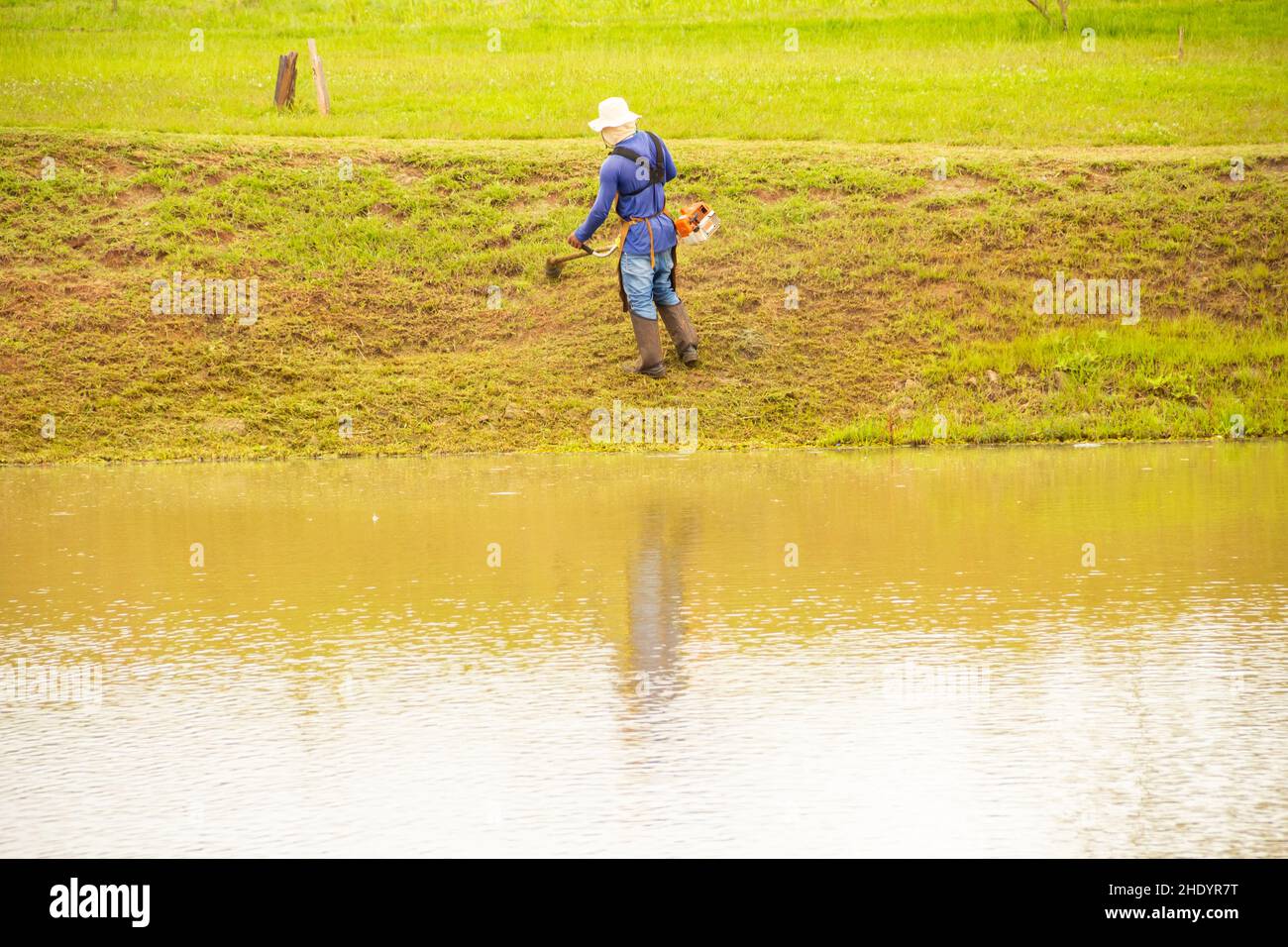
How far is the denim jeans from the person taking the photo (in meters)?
17.3

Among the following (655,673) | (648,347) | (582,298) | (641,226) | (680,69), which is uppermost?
(680,69)

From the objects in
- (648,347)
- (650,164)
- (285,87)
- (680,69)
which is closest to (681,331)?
(648,347)

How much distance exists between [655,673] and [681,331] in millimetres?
10707

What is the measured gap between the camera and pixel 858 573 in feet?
33.6

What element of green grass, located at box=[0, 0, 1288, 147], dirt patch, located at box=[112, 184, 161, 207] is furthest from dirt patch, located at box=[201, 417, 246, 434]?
green grass, located at box=[0, 0, 1288, 147]

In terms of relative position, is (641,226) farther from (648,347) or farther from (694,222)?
(648,347)

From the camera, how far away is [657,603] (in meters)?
9.43

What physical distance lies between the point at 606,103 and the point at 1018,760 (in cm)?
1151

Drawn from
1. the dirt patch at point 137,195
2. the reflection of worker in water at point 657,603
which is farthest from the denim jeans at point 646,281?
the dirt patch at point 137,195

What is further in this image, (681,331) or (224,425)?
(681,331)

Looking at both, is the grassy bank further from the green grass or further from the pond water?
the pond water

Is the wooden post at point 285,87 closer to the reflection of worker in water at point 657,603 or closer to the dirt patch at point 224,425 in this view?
the dirt patch at point 224,425

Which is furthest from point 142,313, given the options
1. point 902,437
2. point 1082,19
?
point 1082,19

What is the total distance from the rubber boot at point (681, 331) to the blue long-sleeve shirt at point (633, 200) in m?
0.93
